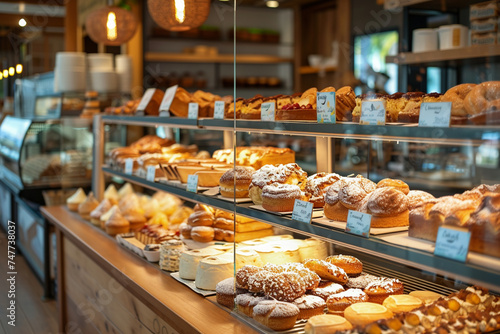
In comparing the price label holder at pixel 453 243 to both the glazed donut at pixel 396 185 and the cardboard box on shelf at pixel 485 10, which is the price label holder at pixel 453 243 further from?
the cardboard box on shelf at pixel 485 10

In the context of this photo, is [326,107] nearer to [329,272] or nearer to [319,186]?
[319,186]

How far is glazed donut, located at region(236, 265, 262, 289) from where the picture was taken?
6.21ft

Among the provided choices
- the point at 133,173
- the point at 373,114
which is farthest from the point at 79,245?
the point at 373,114

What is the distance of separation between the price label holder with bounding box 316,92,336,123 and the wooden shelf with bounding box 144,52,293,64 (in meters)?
4.95

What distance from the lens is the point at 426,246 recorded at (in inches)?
52.1

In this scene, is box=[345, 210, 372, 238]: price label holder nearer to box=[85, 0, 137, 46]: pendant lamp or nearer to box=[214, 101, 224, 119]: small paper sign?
box=[214, 101, 224, 119]: small paper sign

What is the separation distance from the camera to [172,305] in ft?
6.67

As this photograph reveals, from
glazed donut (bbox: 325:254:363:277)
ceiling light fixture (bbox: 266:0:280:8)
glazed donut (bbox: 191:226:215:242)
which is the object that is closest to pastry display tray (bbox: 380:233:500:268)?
glazed donut (bbox: 325:254:363:277)

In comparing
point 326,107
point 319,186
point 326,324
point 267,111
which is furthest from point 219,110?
point 326,324

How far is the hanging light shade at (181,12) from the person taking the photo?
288 centimetres

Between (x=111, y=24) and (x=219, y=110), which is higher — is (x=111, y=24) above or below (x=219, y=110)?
above

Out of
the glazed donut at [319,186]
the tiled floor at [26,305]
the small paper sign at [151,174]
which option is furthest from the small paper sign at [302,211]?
the tiled floor at [26,305]

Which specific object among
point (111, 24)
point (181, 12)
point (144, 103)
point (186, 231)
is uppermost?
point (111, 24)

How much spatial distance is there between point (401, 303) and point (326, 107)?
62 centimetres
